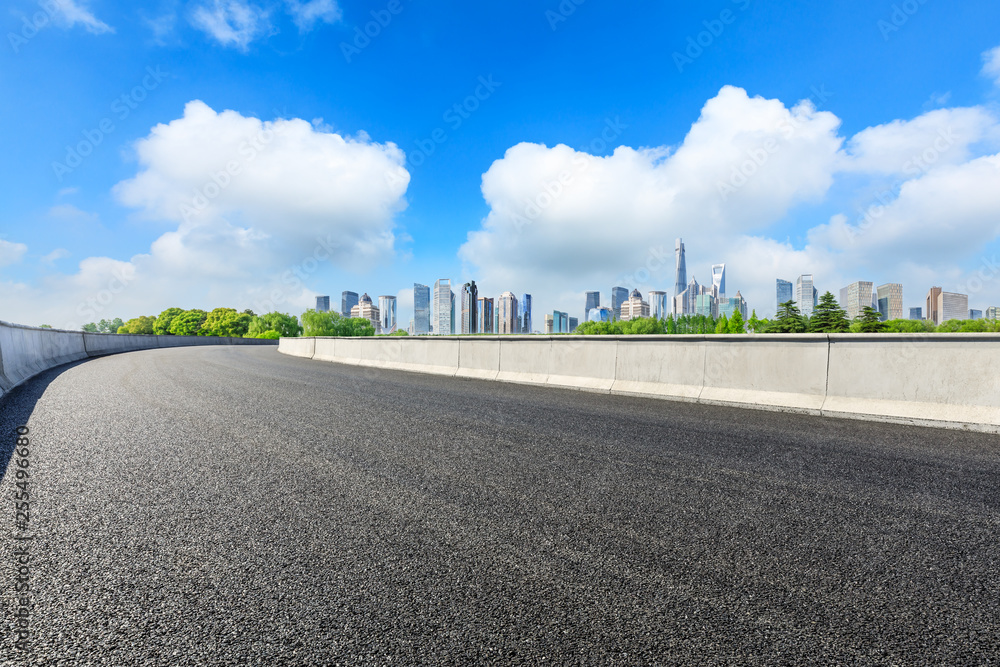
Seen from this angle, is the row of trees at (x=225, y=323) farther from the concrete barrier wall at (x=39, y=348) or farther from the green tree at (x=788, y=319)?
the green tree at (x=788, y=319)

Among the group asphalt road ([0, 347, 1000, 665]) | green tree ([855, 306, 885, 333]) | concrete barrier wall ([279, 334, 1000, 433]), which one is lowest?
asphalt road ([0, 347, 1000, 665])

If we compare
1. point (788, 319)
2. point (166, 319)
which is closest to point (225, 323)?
point (166, 319)

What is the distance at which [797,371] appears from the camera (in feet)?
25.2

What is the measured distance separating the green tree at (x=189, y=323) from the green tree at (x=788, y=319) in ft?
555

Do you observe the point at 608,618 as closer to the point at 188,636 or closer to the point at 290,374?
the point at 188,636

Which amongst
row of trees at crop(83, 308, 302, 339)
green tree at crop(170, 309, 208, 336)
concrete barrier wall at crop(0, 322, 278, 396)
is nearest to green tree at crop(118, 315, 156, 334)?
row of trees at crop(83, 308, 302, 339)

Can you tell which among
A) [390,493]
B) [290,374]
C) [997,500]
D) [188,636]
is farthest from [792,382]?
[290,374]

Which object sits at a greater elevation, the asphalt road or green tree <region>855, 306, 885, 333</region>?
green tree <region>855, 306, 885, 333</region>

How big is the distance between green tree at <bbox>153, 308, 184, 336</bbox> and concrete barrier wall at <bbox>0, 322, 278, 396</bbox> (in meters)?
145

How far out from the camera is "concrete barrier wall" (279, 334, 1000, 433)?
6.33m

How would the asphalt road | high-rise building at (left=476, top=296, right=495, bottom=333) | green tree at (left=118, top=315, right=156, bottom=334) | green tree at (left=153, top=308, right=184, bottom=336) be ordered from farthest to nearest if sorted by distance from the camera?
high-rise building at (left=476, top=296, right=495, bottom=333), green tree at (left=118, top=315, right=156, bottom=334), green tree at (left=153, top=308, right=184, bottom=336), the asphalt road

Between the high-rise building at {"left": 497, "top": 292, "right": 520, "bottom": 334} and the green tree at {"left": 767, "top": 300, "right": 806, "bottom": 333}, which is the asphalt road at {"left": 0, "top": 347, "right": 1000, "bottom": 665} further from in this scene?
the high-rise building at {"left": 497, "top": 292, "right": 520, "bottom": 334}

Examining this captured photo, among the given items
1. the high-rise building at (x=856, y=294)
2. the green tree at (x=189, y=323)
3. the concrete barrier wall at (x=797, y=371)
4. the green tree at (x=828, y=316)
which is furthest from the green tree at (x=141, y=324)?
the high-rise building at (x=856, y=294)

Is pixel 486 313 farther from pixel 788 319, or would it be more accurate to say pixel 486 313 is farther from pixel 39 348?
pixel 39 348
